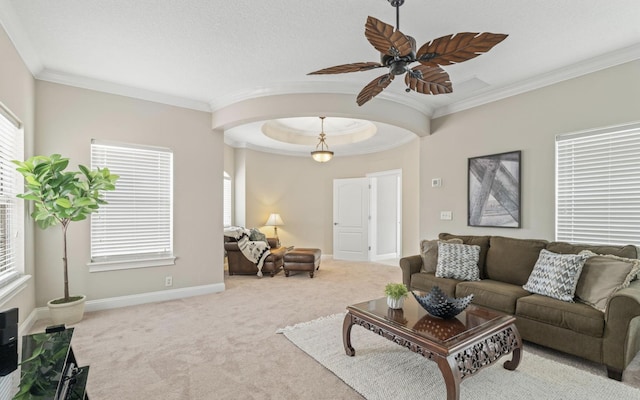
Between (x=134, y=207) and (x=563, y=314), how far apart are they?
4744mm

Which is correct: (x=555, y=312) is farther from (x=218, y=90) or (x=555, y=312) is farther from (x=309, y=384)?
(x=218, y=90)

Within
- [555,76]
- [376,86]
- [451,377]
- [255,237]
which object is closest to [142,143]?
[255,237]

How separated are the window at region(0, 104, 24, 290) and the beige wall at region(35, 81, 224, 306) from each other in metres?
0.41

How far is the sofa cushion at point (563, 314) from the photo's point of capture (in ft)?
7.75

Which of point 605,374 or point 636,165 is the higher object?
point 636,165

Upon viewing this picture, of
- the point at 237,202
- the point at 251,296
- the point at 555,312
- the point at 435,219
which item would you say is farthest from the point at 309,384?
the point at 237,202

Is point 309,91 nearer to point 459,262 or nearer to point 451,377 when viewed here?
point 459,262

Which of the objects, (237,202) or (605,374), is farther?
(237,202)

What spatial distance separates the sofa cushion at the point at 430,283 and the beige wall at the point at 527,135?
1063 millimetres

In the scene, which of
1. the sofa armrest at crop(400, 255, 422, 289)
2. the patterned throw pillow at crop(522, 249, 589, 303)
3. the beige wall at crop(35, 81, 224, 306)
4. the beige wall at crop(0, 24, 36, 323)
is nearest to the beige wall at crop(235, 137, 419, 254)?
the beige wall at crop(35, 81, 224, 306)

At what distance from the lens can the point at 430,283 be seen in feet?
11.8

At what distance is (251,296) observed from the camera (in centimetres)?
439

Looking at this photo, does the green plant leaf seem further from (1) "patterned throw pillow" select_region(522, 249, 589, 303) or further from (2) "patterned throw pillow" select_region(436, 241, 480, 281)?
(1) "patterned throw pillow" select_region(522, 249, 589, 303)

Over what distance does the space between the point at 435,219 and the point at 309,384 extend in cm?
323
